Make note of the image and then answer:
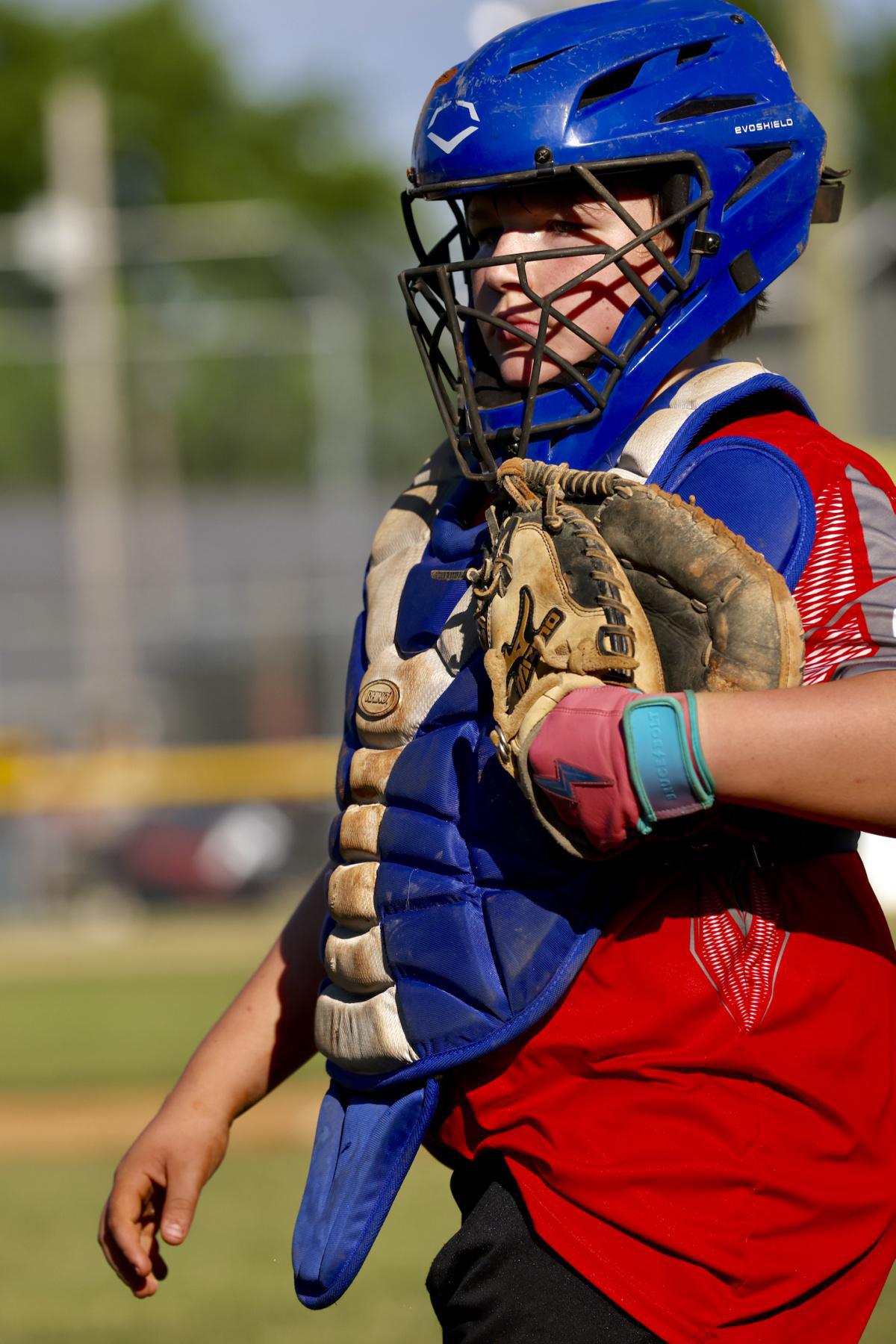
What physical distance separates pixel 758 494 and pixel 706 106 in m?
0.63

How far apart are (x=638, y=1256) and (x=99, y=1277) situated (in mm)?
4139

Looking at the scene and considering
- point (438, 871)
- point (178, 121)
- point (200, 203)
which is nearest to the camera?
point (438, 871)

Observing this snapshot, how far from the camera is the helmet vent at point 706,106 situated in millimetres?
2193

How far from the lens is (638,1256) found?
6.22 ft

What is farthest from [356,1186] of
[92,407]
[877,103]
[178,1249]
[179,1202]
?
[877,103]

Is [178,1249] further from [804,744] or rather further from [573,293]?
[804,744]

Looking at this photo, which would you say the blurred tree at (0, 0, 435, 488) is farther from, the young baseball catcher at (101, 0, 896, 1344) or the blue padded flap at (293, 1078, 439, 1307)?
the blue padded flap at (293, 1078, 439, 1307)

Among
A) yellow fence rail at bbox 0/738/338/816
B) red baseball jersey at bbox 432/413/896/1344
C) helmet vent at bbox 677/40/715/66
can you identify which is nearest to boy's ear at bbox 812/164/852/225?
helmet vent at bbox 677/40/715/66

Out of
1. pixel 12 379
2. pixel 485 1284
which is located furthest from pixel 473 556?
pixel 12 379

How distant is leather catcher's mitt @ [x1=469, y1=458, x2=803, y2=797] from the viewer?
5.78 feet

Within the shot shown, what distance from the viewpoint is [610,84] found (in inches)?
87.0

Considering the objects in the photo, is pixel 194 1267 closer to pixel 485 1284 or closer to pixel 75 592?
pixel 485 1284

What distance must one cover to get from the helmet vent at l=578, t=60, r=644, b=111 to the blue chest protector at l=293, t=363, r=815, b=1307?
40 centimetres

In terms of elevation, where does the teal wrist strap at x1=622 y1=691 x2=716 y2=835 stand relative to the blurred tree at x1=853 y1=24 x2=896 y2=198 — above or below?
below
